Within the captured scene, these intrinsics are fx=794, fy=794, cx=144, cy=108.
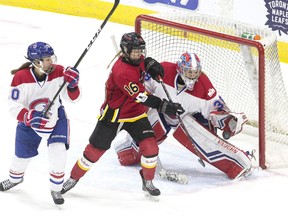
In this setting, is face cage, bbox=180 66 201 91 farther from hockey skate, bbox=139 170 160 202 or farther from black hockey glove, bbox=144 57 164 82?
hockey skate, bbox=139 170 160 202

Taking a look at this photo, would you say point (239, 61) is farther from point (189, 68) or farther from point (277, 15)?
point (277, 15)

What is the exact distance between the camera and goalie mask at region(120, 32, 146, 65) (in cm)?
408

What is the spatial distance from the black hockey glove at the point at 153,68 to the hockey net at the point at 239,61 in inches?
24.9

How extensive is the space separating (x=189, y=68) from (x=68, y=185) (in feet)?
2.99

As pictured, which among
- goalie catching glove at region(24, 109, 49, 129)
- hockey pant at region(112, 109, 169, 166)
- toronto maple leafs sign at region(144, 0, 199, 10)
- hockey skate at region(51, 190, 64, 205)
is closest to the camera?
goalie catching glove at region(24, 109, 49, 129)

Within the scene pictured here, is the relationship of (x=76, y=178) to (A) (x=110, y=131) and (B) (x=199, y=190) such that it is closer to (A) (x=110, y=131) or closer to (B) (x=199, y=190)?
(A) (x=110, y=131)

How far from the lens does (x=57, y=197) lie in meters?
4.02

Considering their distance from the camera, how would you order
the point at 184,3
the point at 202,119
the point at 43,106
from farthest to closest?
the point at 184,3 < the point at 202,119 < the point at 43,106

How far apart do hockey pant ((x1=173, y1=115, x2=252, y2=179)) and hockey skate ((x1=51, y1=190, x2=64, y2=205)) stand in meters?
0.90

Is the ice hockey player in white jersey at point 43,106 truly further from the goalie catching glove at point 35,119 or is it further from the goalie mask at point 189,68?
the goalie mask at point 189,68

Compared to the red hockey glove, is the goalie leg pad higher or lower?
lower

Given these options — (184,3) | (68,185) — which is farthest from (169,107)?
(184,3)

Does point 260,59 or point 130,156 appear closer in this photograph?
point 260,59

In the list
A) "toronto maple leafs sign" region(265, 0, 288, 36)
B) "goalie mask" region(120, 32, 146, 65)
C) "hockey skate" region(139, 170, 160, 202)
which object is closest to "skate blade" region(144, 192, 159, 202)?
"hockey skate" region(139, 170, 160, 202)
